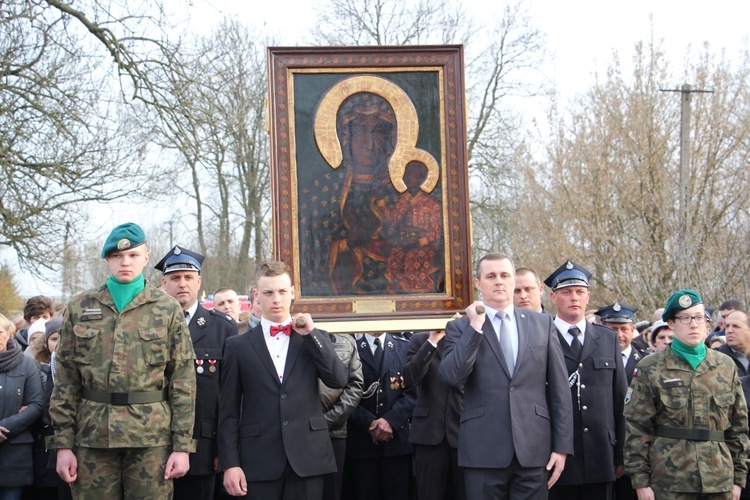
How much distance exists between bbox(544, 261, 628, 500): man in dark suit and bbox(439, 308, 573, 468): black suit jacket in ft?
2.36

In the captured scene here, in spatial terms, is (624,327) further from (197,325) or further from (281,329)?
(197,325)

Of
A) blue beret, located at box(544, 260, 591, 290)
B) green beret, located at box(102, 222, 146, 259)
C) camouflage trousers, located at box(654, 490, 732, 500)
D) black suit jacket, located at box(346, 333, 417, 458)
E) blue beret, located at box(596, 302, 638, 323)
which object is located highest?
green beret, located at box(102, 222, 146, 259)

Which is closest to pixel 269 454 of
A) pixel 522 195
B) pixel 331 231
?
pixel 331 231

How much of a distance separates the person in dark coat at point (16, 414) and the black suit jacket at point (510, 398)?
3.20 meters

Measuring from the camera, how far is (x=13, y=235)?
1208 centimetres

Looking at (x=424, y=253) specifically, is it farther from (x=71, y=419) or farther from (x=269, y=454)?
(x=71, y=419)

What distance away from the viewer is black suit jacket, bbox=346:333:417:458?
6684 mm

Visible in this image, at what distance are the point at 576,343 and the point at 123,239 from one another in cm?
314

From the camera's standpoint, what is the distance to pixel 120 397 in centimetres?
473

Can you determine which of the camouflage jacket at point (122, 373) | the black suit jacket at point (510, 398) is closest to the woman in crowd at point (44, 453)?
the camouflage jacket at point (122, 373)

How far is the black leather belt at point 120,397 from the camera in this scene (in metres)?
4.73

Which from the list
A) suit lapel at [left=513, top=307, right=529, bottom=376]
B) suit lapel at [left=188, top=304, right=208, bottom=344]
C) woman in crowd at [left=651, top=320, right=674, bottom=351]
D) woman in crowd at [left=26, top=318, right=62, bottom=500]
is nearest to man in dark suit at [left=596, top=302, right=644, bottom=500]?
woman in crowd at [left=651, top=320, right=674, bottom=351]

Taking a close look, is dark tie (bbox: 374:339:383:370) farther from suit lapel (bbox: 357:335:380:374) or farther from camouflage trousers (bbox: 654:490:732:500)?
camouflage trousers (bbox: 654:490:732:500)

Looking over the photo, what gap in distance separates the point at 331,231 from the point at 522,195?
59.3 ft
